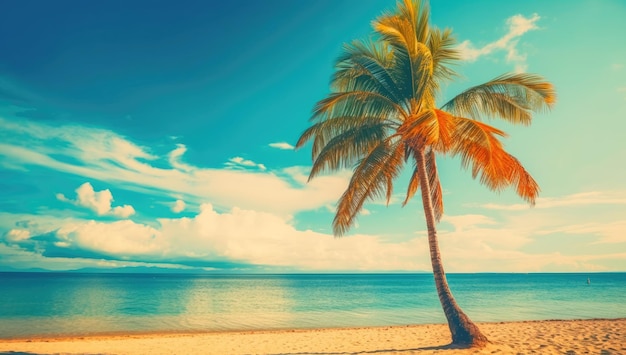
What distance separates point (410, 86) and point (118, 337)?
15.4 meters

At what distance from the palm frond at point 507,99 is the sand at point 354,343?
6.38m

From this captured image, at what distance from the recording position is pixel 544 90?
386 inches

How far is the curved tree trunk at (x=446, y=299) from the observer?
31.9ft

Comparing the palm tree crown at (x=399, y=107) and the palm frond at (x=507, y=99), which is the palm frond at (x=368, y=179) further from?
the palm frond at (x=507, y=99)

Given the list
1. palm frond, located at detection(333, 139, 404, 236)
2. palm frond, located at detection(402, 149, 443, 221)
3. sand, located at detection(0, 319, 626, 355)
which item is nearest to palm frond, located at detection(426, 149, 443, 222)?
palm frond, located at detection(402, 149, 443, 221)

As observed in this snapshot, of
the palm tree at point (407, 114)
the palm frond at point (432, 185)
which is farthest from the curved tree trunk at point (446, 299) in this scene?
the palm frond at point (432, 185)

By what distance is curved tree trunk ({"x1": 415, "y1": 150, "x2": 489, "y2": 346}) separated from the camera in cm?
973

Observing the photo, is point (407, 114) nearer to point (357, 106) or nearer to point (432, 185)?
point (357, 106)

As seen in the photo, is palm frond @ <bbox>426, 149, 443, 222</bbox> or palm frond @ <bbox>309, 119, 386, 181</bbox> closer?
palm frond @ <bbox>309, 119, 386, 181</bbox>

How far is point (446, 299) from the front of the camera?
992 centimetres

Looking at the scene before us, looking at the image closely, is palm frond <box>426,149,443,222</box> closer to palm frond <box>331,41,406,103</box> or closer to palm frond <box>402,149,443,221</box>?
palm frond <box>402,149,443,221</box>

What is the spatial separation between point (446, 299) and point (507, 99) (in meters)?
5.70

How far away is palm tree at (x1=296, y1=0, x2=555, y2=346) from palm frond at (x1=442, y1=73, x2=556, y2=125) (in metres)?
0.02

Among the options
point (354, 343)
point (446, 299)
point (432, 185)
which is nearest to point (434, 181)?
point (432, 185)
